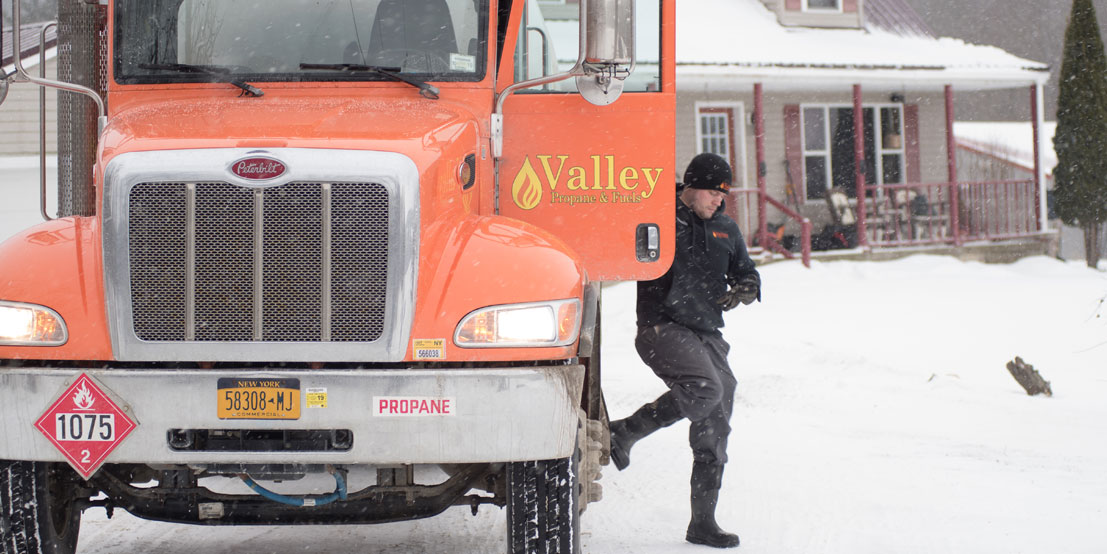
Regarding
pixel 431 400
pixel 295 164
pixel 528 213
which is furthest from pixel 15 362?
pixel 528 213

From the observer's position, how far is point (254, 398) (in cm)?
380

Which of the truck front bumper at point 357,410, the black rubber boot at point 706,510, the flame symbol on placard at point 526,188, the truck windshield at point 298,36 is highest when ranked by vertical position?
the truck windshield at point 298,36

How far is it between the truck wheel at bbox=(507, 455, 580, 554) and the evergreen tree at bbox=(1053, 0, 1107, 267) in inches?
Answer: 830

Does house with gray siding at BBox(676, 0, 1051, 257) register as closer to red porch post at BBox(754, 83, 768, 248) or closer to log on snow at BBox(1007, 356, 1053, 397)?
red porch post at BBox(754, 83, 768, 248)

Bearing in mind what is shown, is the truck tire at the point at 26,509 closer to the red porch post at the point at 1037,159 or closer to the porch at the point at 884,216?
the porch at the point at 884,216

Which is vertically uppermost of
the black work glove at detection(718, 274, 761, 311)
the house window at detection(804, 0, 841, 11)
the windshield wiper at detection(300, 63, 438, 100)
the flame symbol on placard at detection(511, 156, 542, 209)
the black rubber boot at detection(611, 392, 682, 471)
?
the house window at detection(804, 0, 841, 11)

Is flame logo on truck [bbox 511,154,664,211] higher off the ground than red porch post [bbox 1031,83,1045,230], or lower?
lower

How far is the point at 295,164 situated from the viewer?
388 centimetres

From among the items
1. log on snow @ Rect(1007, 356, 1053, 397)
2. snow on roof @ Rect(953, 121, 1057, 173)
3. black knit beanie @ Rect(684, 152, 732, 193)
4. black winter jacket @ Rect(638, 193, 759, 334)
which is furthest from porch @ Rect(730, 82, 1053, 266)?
black knit beanie @ Rect(684, 152, 732, 193)

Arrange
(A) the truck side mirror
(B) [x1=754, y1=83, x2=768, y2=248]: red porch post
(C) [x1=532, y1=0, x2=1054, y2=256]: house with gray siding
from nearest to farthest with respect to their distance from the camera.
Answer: (A) the truck side mirror, (B) [x1=754, y1=83, x2=768, y2=248]: red porch post, (C) [x1=532, y1=0, x2=1054, y2=256]: house with gray siding

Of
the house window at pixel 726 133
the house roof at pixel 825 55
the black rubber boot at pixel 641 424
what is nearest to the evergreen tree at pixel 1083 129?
the house roof at pixel 825 55

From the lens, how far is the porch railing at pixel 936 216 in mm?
21172

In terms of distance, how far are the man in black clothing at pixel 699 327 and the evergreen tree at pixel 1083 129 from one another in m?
19.0

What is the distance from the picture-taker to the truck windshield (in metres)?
5.04
